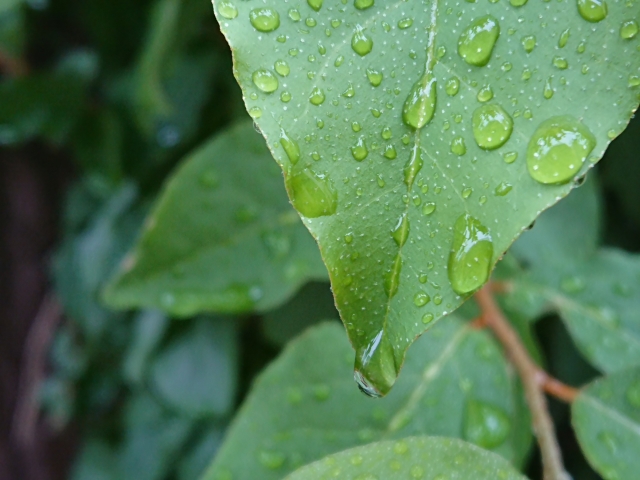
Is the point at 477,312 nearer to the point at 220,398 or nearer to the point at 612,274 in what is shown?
the point at 612,274

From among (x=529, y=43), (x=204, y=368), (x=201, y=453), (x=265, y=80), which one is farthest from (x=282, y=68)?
(x=201, y=453)

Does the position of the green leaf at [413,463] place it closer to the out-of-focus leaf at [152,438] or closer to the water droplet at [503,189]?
the water droplet at [503,189]

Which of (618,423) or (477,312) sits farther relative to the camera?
(477,312)

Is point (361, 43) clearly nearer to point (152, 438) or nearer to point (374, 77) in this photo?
point (374, 77)

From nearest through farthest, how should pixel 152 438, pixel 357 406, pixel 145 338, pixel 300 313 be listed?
pixel 357 406 < pixel 300 313 < pixel 145 338 < pixel 152 438

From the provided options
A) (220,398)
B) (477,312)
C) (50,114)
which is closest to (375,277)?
(477,312)

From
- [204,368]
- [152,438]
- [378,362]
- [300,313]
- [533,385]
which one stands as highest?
[378,362]
